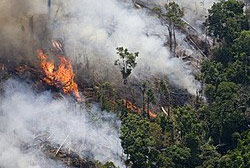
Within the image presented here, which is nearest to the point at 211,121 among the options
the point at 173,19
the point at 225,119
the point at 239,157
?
the point at 225,119

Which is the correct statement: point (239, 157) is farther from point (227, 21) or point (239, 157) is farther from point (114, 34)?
point (114, 34)

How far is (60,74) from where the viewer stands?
7081cm

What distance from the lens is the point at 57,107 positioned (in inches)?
2648

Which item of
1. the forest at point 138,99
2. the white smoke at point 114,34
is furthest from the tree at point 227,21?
the white smoke at point 114,34

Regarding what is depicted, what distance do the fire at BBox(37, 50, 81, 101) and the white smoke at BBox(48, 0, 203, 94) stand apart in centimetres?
189

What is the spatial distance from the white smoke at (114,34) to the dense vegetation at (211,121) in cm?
361

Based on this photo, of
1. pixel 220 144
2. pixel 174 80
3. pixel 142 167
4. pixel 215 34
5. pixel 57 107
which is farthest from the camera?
pixel 215 34

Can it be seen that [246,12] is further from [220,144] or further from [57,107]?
[57,107]

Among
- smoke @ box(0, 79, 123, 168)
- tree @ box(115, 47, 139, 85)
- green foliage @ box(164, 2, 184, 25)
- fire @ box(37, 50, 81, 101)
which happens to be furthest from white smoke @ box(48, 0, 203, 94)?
smoke @ box(0, 79, 123, 168)

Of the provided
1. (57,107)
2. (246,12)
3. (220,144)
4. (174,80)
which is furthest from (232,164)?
(246,12)

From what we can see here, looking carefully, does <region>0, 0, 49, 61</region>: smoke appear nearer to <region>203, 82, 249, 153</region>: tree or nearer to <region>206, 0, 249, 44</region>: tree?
<region>206, 0, 249, 44</region>: tree

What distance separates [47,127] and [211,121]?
1906 centimetres

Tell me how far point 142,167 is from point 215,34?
27.9 m

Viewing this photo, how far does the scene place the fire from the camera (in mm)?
69625
